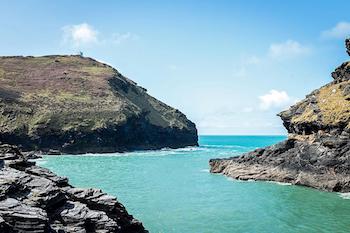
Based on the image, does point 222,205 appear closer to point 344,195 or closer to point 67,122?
point 344,195

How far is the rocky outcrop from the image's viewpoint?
21.5m

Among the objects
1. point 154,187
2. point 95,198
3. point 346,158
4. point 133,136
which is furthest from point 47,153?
point 95,198

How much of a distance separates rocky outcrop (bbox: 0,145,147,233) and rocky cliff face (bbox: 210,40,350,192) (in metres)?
40.9

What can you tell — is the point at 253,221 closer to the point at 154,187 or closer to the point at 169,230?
the point at 169,230

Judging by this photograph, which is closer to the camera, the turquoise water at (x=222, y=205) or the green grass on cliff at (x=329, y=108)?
the turquoise water at (x=222, y=205)

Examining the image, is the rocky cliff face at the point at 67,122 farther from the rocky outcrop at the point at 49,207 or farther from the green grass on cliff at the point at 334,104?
the rocky outcrop at the point at 49,207

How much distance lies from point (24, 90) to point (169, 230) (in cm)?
16915

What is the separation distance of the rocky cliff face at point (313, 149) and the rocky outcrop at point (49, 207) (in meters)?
40.9

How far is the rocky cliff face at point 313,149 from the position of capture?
62.1 m

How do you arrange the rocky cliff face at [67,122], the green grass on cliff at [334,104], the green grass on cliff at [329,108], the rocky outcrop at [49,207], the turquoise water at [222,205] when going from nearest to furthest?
the rocky outcrop at [49,207]
the turquoise water at [222,205]
the green grass on cliff at [334,104]
the green grass on cliff at [329,108]
the rocky cliff face at [67,122]

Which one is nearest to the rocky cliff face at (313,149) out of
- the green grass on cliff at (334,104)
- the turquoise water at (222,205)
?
the green grass on cliff at (334,104)

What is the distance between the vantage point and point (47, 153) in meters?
153

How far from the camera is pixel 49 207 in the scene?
24.7 m

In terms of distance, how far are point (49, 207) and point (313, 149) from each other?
167 feet
